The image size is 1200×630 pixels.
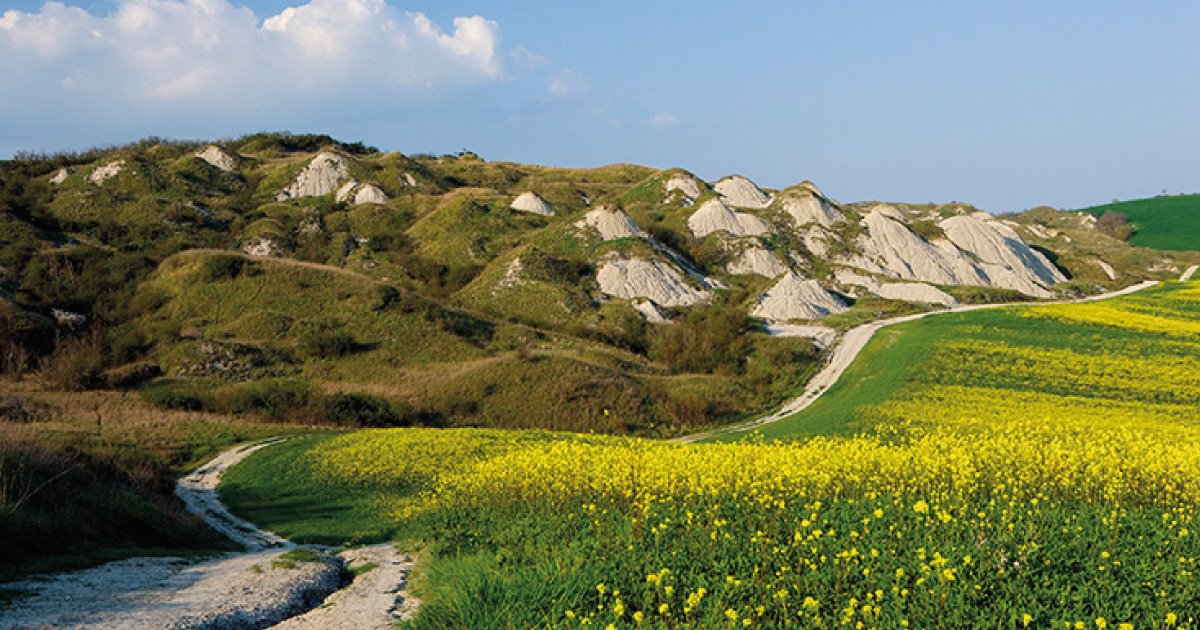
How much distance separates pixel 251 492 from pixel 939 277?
9519cm

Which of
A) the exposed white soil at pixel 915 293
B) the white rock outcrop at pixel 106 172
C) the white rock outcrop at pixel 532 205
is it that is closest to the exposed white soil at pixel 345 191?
the white rock outcrop at pixel 532 205

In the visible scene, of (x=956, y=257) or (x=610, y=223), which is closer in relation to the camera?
(x=610, y=223)

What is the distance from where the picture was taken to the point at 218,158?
474ft

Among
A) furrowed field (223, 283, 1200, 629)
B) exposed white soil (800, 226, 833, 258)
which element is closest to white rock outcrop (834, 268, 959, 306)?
exposed white soil (800, 226, 833, 258)

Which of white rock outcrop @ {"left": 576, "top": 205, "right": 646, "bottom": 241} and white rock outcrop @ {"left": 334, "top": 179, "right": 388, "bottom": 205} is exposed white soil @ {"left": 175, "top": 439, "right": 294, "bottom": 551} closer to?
white rock outcrop @ {"left": 576, "top": 205, "right": 646, "bottom": 241}

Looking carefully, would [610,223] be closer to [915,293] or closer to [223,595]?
[915,293]

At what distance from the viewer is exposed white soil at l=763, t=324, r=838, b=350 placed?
75.3 metres

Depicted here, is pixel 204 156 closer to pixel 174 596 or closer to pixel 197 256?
pixel 197 256

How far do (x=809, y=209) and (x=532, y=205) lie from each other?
133 feet

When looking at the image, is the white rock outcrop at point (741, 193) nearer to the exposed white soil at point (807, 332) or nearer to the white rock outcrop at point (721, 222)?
the white rock outcrop at point (721, 222)

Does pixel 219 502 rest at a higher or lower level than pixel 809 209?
lower

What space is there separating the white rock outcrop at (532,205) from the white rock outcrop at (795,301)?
43924mm

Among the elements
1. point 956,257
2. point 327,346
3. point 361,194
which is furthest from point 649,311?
point 361,194

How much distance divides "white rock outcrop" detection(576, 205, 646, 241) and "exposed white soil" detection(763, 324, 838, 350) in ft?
87.5
